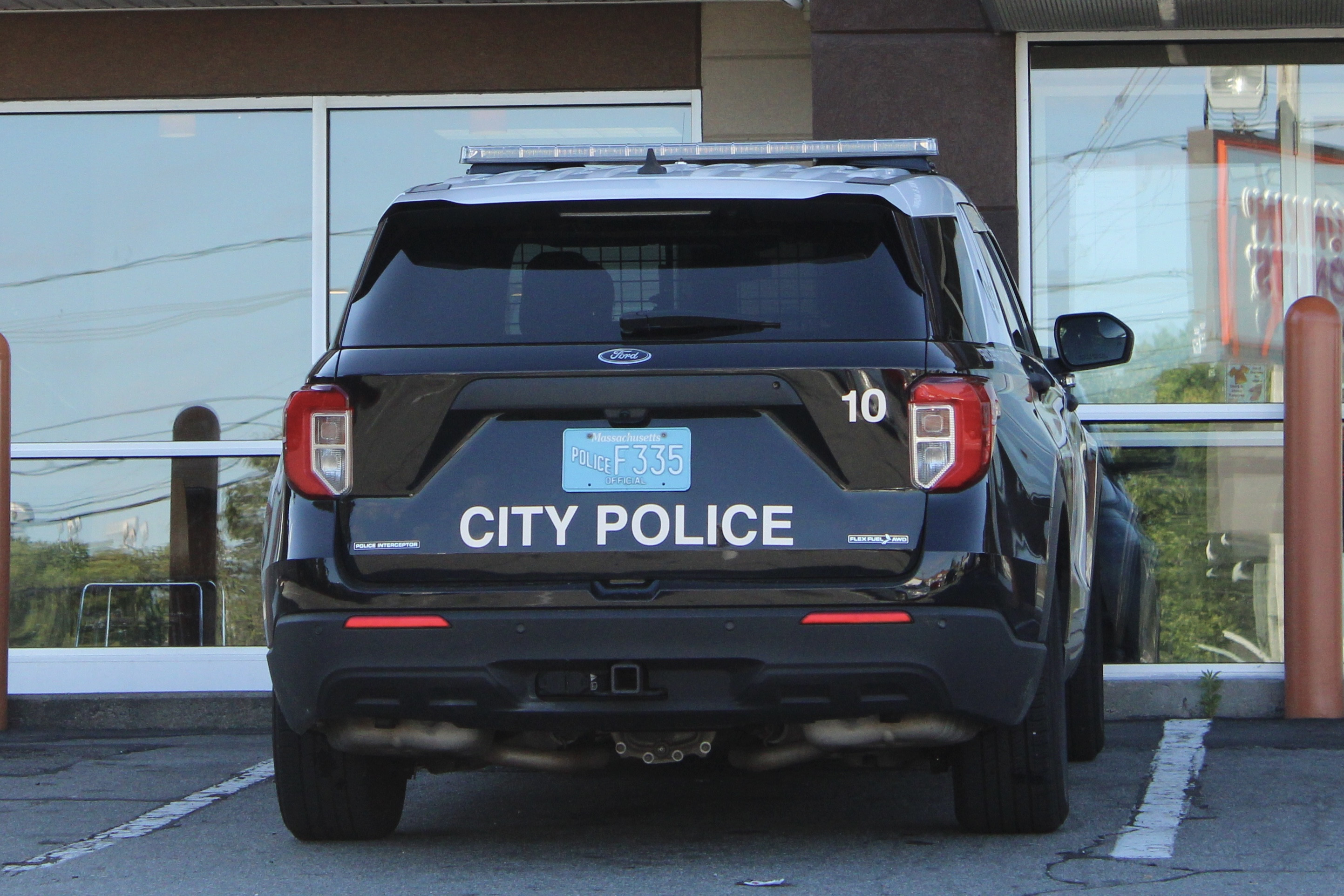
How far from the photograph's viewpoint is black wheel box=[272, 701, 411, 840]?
4754 mm

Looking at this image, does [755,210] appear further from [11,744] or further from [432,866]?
[11,744]

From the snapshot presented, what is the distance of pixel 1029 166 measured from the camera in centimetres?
844

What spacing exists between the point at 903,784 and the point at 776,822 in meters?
0.88

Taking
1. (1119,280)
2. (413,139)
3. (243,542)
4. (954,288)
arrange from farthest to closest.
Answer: (243,542) < (413,139) < (1119,280) < (954,288)

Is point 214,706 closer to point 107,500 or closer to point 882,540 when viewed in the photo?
point 107,500

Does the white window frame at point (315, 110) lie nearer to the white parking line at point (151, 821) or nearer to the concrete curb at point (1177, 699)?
the white parking line at point (151, 821)

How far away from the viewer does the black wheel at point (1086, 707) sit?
6.40m

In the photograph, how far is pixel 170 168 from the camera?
9.62 meters

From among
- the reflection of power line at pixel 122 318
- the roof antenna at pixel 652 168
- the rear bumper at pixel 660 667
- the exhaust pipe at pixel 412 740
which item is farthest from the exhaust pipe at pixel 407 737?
the reflection of power line at pixel 122 318

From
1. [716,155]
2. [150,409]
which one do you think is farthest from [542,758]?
[150,409]

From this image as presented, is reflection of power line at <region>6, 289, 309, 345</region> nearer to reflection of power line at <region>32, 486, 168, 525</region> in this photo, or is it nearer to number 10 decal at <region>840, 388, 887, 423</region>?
reflection of power line at <region>32, 486, 168, 525</region>

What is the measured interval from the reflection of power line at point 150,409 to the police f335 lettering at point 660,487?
17.0ft

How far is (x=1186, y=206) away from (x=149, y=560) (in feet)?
17.8

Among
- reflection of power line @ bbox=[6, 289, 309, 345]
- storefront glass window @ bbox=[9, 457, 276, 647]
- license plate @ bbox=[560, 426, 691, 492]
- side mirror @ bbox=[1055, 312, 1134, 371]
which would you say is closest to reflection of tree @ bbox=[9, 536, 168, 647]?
storefront glass window @ bbox=[9, 457, 276, 647]
